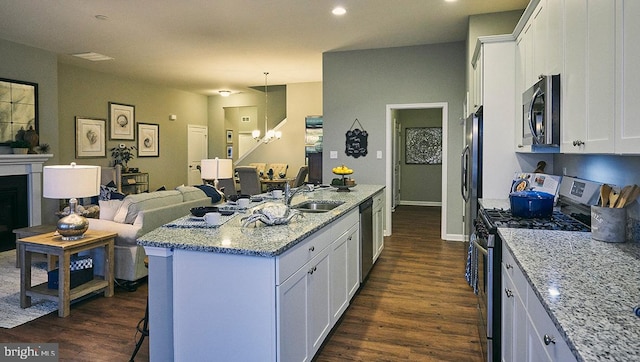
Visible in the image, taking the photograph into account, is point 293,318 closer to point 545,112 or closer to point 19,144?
point 545,112

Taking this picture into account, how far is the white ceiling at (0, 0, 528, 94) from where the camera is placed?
446 cm

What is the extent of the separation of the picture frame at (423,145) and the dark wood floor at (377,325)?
558 cm

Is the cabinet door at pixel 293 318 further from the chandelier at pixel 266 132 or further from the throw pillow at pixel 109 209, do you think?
the chandelier at pixel 266 132

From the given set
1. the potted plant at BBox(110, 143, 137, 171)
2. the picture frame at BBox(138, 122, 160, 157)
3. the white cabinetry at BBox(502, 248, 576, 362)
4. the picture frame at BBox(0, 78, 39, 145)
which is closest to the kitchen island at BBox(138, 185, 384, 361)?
the white cabinetry at BBox(502, 248, 576, 362)

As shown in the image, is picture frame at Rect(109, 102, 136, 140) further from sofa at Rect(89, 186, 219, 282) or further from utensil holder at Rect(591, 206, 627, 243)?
utensil holder at Rect(591, 206, 627, 243)

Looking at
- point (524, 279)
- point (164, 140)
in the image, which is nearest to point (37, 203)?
point (164, 140)

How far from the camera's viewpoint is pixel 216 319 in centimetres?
204

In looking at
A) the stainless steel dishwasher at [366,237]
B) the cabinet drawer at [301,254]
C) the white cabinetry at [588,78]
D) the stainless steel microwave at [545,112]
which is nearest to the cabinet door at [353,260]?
the stainless steel dishwasher at [366,237]

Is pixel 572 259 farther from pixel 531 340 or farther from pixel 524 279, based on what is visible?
pixel 531 340

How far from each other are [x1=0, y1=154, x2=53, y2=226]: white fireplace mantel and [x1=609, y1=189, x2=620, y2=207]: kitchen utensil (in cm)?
660

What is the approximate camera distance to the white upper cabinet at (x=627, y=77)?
A: 1.36 metres

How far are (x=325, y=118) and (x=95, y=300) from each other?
4165 millimetres

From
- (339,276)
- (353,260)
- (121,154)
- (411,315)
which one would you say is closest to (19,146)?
(121,154)

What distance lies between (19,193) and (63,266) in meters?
3.39
